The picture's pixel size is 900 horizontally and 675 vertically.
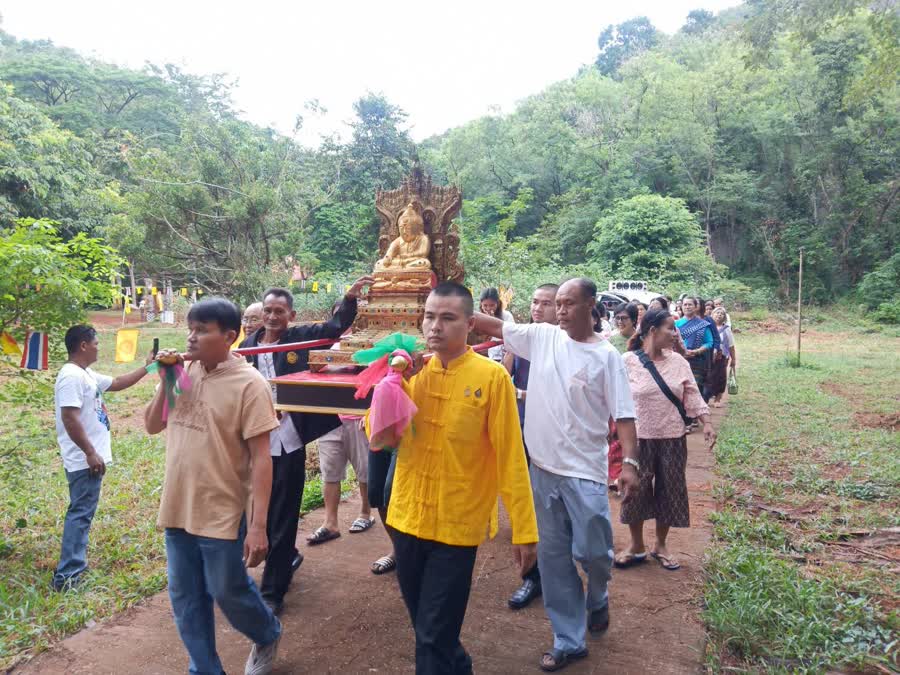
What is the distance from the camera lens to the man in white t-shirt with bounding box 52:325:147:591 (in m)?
3.92

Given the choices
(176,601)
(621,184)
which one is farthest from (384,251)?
(621,184)

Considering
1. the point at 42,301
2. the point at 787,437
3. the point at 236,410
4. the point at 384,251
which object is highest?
the point at 384,251

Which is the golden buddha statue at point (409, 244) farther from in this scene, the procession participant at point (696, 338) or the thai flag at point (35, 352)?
the procession participant at point (696, 338)

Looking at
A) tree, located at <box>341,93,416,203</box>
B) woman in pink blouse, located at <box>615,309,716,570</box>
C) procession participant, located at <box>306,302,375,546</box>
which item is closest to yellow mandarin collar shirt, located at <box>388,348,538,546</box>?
woman in pink blouse, located at <box>615,309,716,570</box>

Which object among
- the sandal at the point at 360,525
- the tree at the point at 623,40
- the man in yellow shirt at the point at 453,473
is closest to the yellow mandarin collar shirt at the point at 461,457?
the man in yellow shirt at the point at 453,473

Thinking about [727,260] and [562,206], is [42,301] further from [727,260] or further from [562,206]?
[727,260]

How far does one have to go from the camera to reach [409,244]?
184 inches

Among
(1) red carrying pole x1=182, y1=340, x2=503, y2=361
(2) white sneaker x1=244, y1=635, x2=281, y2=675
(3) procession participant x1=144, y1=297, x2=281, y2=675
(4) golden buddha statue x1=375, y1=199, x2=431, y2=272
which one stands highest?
(4) golden buddha statue x1=375, y1=199, x2=431, y2=272

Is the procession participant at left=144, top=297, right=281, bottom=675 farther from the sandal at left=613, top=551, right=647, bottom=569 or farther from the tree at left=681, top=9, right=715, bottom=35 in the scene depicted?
the tree at left=681, top=9, right=715, bottom=35

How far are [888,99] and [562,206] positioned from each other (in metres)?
15.3

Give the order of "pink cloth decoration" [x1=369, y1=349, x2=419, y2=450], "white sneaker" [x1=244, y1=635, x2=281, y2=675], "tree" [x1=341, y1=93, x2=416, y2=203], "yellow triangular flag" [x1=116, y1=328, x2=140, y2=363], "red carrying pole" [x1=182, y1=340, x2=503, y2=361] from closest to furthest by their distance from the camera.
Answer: "pink cloth decoration" [x1=369, y1=349, x2=419, y2=450], "white sneaker" [x1=244, y1=635, x2=281, y2=675], "red carrying pole" [x1=182, y1=340, x2=503, y2=361], "yellow triangular flag" [x1=116, y1=328, x2=140, y2=363], "tree" [x1=341, y1=93, x2=416, y2=203]

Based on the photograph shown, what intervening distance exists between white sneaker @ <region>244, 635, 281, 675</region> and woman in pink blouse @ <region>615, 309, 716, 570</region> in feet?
7.31

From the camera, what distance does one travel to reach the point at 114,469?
6793 mm

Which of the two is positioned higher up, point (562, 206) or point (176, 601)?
point (562, 206)
